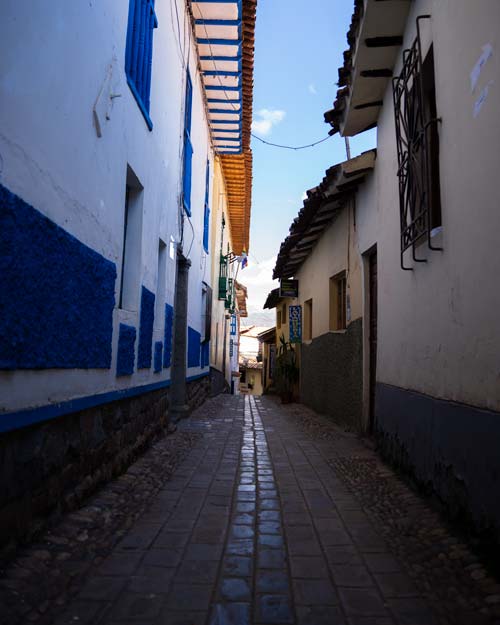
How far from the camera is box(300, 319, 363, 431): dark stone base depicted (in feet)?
24.7

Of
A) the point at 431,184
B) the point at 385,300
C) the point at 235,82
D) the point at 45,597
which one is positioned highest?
the point at 235,82

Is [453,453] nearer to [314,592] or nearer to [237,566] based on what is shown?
[314,592]

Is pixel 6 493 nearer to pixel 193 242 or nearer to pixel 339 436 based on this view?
pixel 339 436

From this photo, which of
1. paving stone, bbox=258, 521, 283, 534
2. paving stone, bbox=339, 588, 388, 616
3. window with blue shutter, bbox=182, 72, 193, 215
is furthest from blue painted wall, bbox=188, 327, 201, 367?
paving stone, bbox=339, 588, 388, 616

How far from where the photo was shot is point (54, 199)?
9.67 feet

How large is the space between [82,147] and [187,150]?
16.6 ft

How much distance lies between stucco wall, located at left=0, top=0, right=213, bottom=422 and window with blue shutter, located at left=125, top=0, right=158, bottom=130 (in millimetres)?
156

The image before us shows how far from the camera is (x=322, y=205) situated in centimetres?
841

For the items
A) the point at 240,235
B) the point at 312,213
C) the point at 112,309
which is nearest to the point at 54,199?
the point at 112,309

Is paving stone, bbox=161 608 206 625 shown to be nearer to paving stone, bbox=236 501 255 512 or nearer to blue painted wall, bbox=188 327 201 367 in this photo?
paving stone, bbox=236 501 255 512

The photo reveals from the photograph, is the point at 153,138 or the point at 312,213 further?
the point at 312,213

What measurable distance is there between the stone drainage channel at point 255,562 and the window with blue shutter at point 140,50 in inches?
147

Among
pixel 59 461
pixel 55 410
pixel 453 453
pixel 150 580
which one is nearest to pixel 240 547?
pixel 150 580

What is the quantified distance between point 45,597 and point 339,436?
18.1 feet
